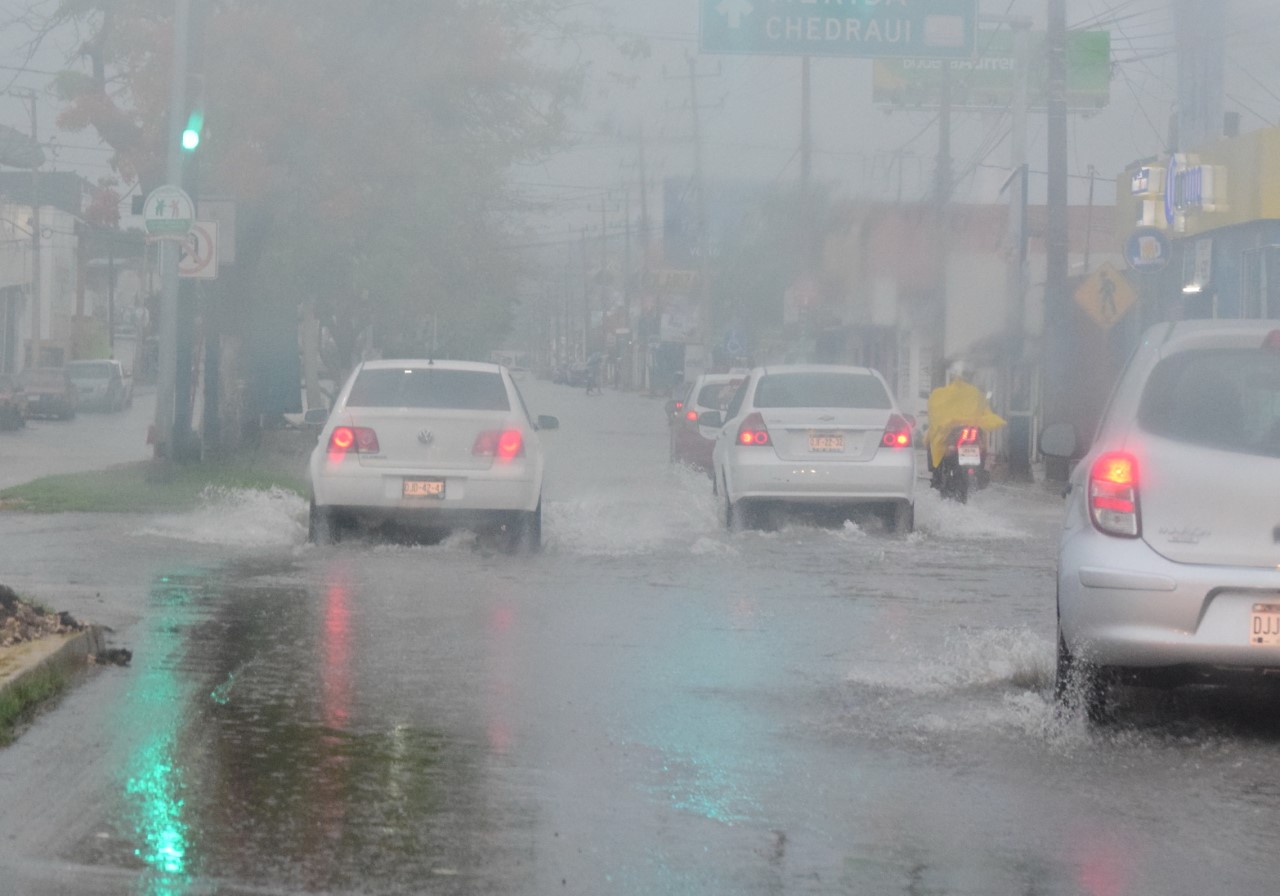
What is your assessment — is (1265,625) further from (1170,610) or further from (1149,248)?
(1149,248)

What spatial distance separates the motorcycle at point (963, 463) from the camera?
1972 cm

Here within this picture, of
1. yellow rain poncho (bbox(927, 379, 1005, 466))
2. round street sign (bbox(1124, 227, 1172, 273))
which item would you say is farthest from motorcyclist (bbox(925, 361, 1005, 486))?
round street sign (bbox(1124, 227, 1172, 273))

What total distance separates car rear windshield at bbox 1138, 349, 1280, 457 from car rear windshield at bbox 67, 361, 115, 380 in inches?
2132

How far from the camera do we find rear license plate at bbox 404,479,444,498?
14805 millimetres

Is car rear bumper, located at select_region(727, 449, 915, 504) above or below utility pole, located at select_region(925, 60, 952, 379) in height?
below

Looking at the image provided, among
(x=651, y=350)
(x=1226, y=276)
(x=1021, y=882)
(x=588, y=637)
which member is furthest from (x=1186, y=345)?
(x=651, y=350)

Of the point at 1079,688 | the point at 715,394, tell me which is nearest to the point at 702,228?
the point at 715,394

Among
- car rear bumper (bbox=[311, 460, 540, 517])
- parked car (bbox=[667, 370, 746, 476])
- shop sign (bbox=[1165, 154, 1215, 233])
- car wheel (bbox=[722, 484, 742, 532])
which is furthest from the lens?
shop sign (bbox=[1165, 154, 1215, 233])

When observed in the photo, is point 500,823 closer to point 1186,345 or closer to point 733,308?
point 1186,345

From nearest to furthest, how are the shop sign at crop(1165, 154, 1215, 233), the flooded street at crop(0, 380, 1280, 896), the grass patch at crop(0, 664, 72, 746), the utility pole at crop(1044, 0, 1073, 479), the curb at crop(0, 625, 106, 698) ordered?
the flooded street at crop(0, 380, 1280, 896) < the grass patch at crop(0, 664, 72, 746) < the curb at crop(0, 625, 106, 698) < the utility pole at crop(1044, 0, 1073, 479) < the shop sign at crop(1165, 154, 1215, 233)

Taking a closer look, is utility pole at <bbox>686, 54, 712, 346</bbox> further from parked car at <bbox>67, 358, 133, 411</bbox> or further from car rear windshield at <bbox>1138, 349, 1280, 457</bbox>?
car rear windshield at <bbox>1138, 349, 1280, 457</bbox>

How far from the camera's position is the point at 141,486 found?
20016mm

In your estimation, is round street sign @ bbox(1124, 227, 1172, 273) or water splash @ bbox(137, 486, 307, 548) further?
round street sign @ bbox(1124, 227, 1172, 273)

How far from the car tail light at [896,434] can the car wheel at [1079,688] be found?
8671 millimetres
